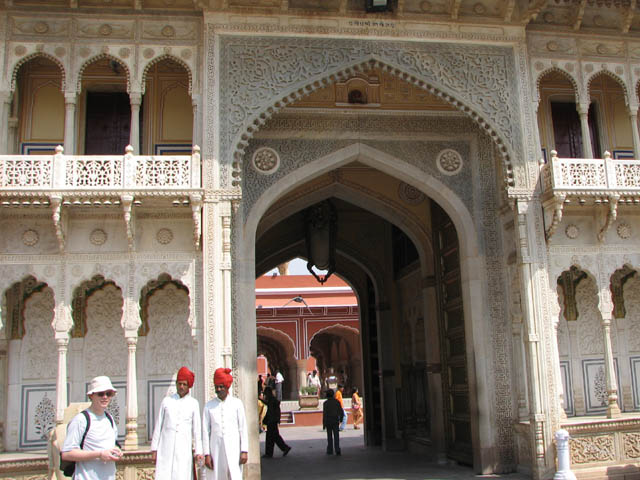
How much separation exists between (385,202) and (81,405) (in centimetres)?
683

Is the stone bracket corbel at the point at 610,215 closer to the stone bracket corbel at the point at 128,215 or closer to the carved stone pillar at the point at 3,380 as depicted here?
the stone bracket corbel at the point at 128,215

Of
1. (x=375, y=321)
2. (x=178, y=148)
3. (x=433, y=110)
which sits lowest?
(x=375, y=321)

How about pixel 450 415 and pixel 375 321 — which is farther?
pixel 375 321

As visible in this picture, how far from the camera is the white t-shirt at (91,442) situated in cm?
431

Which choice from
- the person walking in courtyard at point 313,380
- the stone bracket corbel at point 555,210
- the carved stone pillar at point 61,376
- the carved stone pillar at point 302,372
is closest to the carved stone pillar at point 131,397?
the carved stone pillar at point 61,376

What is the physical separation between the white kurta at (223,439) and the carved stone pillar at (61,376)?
3.22 meters

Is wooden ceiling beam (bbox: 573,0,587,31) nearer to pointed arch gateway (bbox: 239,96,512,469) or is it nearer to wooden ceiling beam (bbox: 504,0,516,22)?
wooden ceiling beam (bbox: 504,0,516,22)

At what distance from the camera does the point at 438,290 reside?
1180cm

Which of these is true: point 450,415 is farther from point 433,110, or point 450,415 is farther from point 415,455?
point 433,110

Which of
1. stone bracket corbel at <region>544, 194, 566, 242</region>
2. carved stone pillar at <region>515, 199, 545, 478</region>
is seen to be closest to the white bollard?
carved stone pillar at <region>515, 199, 545, 478</region>

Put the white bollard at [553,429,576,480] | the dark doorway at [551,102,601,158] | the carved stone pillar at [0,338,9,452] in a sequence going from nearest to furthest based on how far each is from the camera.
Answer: the white bollard at [553,429,576,480] → the carved stone pillar at [0,338,9,452] → the dark doorway at [551,102,601,158]

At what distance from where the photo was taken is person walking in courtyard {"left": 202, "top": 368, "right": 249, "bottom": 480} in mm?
5969

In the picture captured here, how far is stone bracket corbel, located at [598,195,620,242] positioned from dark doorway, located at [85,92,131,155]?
653 centimetres

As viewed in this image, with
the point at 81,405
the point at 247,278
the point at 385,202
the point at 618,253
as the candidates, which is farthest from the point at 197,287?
the point at 618,253
